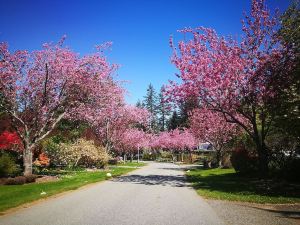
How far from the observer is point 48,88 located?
23.9 meters

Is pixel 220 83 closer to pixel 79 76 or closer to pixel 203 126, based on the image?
pixel 79 76

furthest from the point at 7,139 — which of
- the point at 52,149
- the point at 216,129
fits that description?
the point at 216,129

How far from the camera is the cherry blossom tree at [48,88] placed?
2253 cm

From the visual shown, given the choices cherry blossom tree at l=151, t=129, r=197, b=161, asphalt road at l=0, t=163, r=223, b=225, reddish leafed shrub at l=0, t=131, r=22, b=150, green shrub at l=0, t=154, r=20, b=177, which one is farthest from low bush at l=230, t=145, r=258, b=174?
cherry blossom tree at l=151, t=129, r=197, b=161

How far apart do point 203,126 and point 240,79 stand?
19745 millimetres

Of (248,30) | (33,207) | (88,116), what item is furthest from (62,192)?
(248,30)

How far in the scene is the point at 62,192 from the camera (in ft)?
50.3

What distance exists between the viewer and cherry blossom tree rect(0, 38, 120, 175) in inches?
887

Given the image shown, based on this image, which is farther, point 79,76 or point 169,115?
point 169,115

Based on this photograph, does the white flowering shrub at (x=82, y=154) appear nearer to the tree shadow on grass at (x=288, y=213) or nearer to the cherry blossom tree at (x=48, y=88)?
the cherry blossom tree at (x=48, y=88)

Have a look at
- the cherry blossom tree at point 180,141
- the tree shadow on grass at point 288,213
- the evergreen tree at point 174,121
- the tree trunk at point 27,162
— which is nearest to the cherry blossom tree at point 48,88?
the tree trunk at point 27,162

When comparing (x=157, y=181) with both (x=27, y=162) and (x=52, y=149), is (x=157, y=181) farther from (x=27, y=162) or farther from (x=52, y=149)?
(x=52, y=149)

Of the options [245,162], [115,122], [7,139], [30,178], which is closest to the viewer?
[30,178]

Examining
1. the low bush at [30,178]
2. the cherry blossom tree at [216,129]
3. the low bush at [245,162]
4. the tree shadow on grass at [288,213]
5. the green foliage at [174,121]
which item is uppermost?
the green foliage at [174,121]
